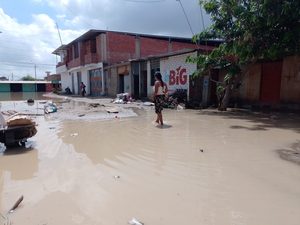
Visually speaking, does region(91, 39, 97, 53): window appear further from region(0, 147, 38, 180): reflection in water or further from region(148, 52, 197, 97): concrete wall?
region(0, 147, 38, 180): reflection in water

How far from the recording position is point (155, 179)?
186 inches

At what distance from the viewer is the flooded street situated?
354cm

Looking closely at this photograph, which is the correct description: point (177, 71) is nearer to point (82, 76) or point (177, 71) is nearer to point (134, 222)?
point (134, 222)

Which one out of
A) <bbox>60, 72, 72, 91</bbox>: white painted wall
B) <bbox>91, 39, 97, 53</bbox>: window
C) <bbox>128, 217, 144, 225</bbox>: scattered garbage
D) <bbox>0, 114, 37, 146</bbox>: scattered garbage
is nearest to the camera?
<bbox>128, 217, 144, 225</bbox>: scattered garbage

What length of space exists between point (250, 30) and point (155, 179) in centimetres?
881

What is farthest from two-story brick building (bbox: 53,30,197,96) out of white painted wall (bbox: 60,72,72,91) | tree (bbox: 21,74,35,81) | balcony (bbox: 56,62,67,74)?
tree (bbox: 21,74,35,81)

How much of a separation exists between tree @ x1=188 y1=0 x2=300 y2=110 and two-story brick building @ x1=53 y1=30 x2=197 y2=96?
12.2 meters

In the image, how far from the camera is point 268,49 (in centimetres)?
1120

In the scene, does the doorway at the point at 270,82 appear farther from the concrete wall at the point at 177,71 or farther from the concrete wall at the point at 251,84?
the concrete wall at the point at 177,71

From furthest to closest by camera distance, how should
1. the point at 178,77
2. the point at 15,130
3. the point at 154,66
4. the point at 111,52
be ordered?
1. the point at 111,52
2. the point at 154,66
3. the point at 178,77
4. the point at 15,130

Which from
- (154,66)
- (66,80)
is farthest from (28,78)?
(154,66)

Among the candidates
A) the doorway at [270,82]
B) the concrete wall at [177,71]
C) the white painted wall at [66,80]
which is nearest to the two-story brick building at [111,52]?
the concrete wall at [177,71]

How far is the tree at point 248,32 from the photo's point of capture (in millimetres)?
10195

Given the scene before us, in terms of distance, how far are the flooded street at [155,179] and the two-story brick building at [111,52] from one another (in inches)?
711
